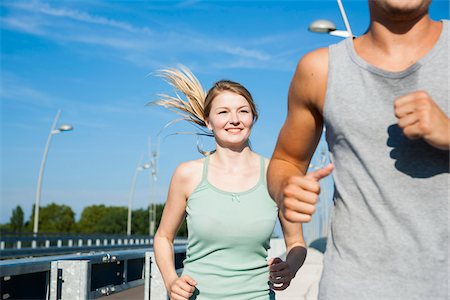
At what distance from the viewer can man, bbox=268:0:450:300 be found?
246cm

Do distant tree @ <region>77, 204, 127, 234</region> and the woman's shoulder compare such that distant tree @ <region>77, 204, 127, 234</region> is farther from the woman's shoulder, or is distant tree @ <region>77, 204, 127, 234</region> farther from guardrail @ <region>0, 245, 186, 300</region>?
the woman's shoulder

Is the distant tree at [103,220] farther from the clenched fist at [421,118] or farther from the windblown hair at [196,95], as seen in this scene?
the clenched fist at [421,118]

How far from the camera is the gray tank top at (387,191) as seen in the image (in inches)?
97.0

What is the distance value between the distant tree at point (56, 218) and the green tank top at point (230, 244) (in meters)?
163

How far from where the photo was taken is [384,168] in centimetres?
250

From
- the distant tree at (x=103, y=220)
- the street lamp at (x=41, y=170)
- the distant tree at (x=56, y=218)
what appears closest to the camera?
the street lamp at (x=41, y=170)

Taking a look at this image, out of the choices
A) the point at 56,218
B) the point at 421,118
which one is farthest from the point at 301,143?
the point at 56,218

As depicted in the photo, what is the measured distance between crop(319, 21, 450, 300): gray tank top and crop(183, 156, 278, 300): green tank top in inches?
77.6

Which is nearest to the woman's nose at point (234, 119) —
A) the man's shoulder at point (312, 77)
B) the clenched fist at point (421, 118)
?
the man's shoulder at point (312, 77)

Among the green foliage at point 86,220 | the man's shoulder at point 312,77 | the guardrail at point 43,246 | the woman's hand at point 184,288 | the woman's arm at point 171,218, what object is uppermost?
the green foliage at point 86,220

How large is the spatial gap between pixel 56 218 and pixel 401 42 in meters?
173

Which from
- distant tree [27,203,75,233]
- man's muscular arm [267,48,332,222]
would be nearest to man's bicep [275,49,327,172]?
man's muscular arm [267,48,332,222]

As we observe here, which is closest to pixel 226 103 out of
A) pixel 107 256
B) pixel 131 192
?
pixel 107 256

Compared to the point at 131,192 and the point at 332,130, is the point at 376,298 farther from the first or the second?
the point at 131,192
